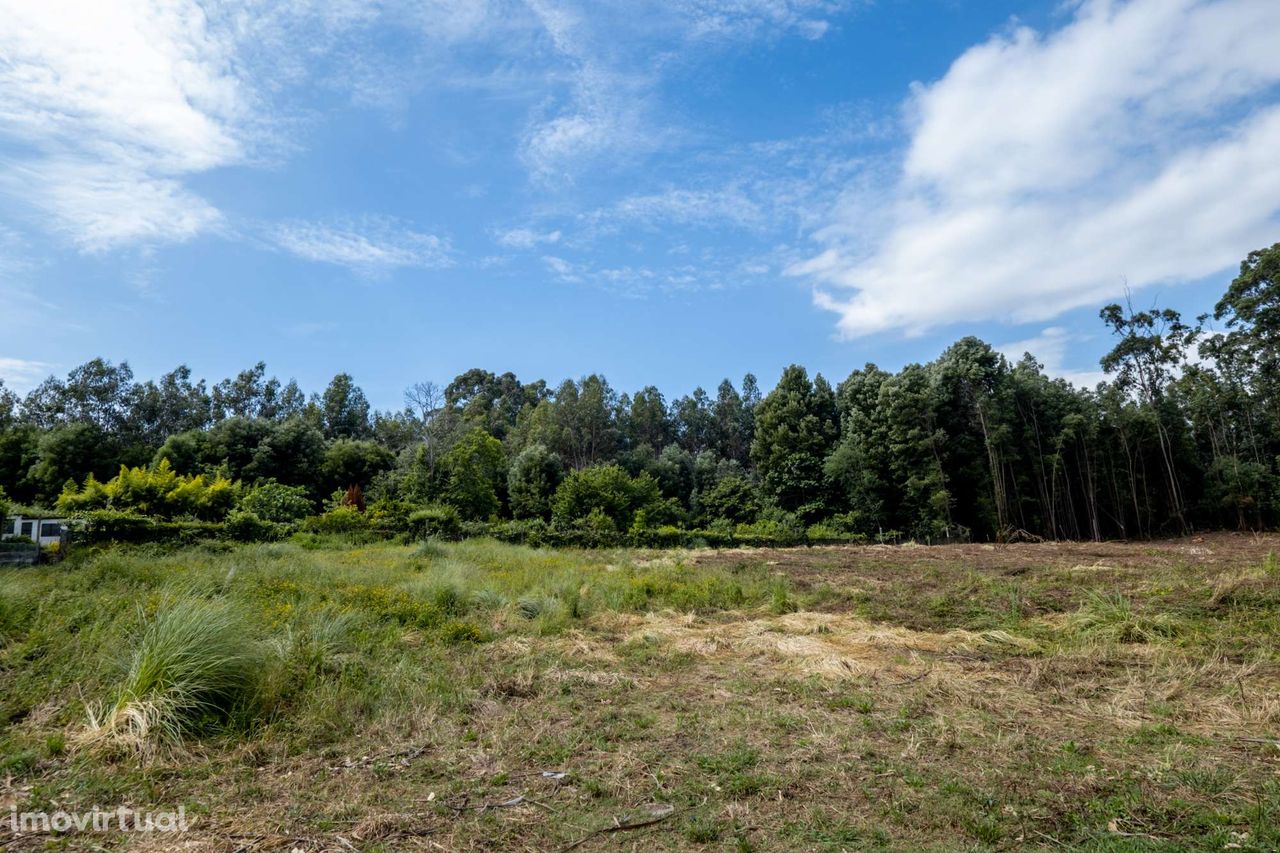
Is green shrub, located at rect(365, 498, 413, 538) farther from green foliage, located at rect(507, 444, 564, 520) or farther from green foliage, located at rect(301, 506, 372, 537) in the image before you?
green foliage, located at rect(507, 444, 564, 520)

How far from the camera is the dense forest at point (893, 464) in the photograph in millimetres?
31438

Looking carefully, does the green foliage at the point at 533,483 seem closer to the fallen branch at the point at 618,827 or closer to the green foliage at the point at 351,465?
the green foliage at the point at 351,465

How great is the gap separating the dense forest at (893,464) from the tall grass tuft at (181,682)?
74.6ft

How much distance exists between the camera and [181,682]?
473 cm

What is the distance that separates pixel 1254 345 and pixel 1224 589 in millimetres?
33302

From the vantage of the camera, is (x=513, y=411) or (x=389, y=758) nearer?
(x=389, y=758)

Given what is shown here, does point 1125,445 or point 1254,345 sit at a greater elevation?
point 1254,345

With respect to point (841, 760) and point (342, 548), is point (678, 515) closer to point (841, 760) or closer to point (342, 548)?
point (342, 548)

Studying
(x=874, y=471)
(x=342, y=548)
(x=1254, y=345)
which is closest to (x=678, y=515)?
(x=874, y=471)

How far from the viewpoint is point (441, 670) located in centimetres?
662

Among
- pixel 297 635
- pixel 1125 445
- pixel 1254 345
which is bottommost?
pixel 297 635

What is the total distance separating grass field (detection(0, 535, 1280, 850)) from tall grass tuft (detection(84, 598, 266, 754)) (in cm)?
2

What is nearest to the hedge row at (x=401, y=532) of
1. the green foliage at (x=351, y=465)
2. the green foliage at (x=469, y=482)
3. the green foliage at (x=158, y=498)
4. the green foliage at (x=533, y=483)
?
the green foliage at (x=158, y=498)

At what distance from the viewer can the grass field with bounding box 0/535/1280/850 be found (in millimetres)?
3453
